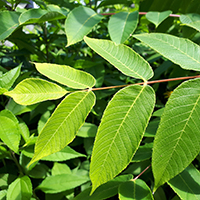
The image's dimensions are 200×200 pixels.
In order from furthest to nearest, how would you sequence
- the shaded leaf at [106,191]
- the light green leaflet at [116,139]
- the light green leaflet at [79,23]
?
the light green leaflet at [79,23] < the shaded leaf at [106,191] < the light green leaflet at [116,139]

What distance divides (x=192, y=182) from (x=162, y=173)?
16cm

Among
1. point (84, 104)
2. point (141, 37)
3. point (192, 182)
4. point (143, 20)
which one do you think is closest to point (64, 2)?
point (143, 20)

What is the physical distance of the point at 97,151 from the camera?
41cm

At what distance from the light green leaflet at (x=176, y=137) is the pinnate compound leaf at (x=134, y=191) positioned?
106 millimetres

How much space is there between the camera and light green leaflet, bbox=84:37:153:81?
49cm

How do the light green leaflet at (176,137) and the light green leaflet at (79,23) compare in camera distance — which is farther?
the light green leaflet at (79,23)

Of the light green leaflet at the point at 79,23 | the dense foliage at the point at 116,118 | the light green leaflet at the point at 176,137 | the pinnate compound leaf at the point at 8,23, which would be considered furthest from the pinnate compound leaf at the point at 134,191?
the pinnate compound leaf at the point at 8,23

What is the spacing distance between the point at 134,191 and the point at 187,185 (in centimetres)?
14

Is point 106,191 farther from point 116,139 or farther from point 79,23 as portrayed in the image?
point 79,23

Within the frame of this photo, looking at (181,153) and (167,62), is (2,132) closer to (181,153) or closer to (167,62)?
(181,153)

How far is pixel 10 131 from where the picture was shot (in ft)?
1.82

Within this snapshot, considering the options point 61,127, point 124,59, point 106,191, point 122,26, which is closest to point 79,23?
point 122,26

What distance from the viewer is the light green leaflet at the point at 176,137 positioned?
15.9 inches

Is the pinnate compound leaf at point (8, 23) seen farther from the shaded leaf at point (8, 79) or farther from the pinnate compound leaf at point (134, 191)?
the pinnate compound leaf at point (134, 191)
